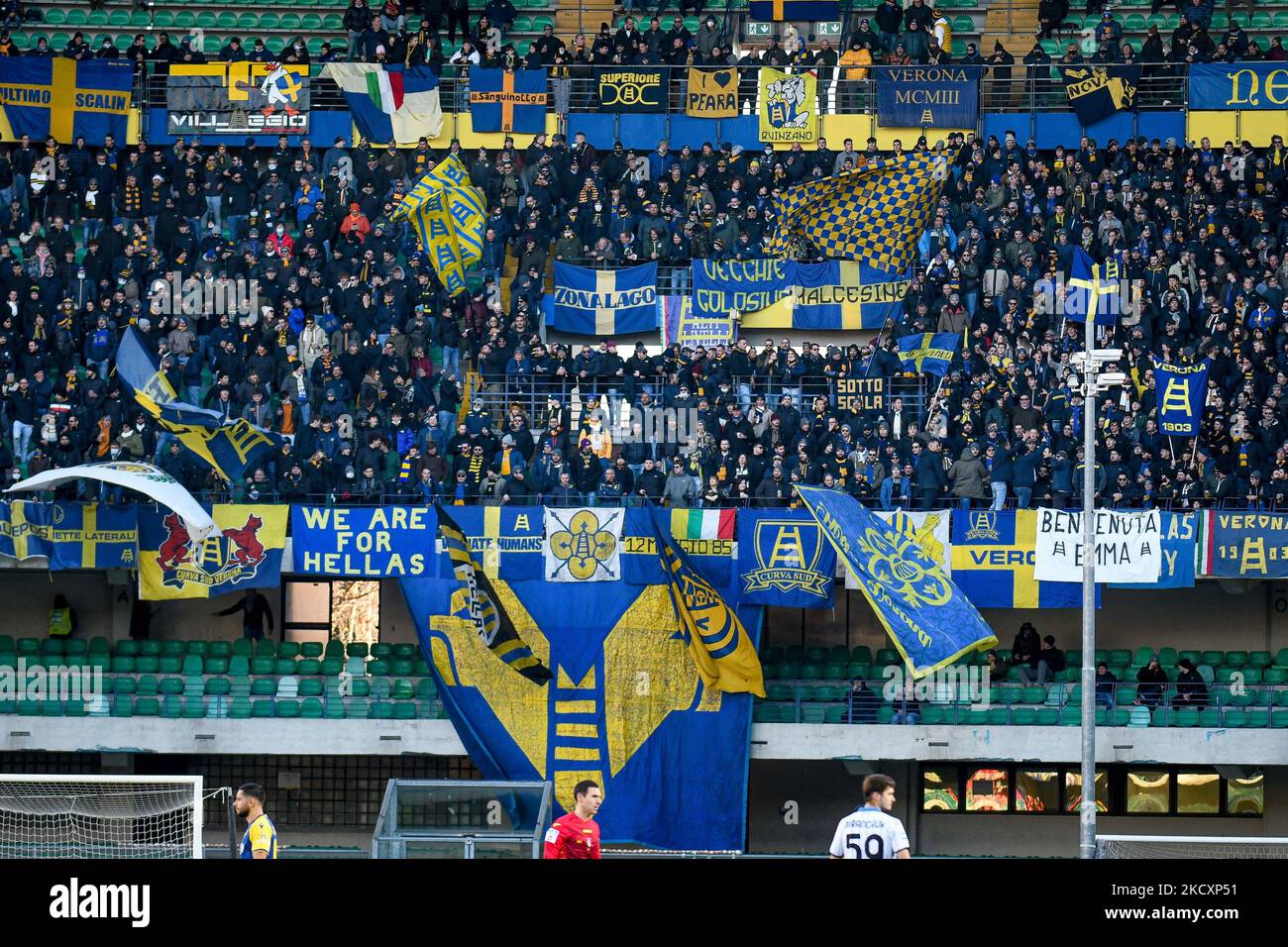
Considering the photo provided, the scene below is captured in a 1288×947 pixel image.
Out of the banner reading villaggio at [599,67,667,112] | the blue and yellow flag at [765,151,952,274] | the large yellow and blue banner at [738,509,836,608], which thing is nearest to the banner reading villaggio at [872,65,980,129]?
the blue and yellow flag at [765,151,952,274]

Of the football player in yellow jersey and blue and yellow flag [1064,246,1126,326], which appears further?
blue and yellow flag [1064,246,1126,326]

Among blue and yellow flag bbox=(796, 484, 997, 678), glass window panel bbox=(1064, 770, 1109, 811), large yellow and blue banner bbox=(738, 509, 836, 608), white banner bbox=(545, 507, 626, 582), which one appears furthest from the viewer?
glass window panel bbox=(1064, 770, 1109, 811)

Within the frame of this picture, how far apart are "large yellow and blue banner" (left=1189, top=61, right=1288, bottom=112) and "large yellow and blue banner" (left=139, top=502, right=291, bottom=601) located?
19683 mm

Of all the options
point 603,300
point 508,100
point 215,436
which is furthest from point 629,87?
point 215,436

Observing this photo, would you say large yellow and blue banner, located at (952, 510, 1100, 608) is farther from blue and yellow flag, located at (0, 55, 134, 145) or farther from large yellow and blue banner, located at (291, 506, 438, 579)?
blue and yellow flag, located at (0, 55, 134, 145)

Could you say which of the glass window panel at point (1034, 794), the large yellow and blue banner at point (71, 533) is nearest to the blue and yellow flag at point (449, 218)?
the large yellow and blue banner at point (71, 533)

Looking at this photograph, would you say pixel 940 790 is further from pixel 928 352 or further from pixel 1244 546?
pixel 928 352

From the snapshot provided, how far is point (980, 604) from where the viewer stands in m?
27.6

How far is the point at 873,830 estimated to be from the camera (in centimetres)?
961

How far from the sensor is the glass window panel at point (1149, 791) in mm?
30672

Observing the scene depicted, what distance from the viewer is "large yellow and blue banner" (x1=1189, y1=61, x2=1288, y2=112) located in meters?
36.5

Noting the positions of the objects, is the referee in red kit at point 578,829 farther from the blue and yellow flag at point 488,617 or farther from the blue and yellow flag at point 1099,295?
the blue and yellow flag at point 1099,295
